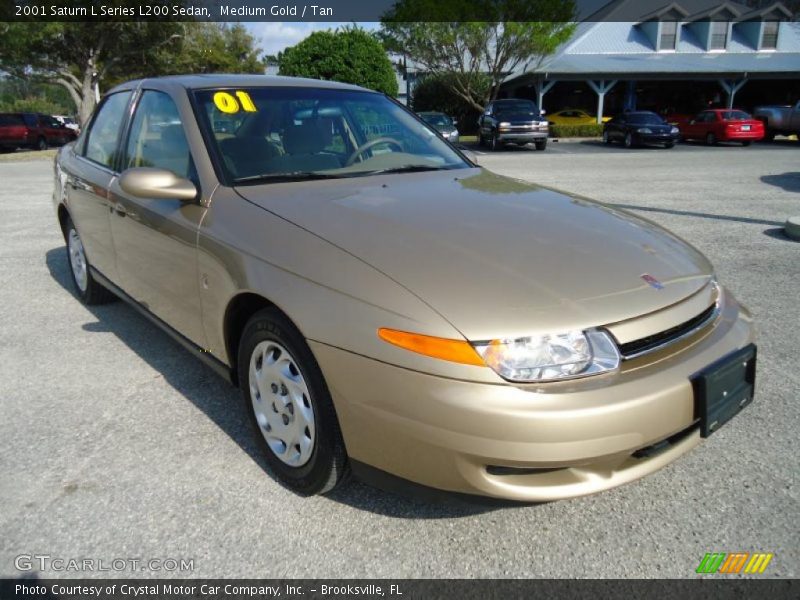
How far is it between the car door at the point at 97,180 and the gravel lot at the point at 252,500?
598 mm

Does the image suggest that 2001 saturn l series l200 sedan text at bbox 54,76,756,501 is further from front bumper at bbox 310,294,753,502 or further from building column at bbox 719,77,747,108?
building column at bbox 719,77,747,108

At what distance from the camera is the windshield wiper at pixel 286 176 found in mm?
2756

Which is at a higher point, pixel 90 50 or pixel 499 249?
pixel 90 50

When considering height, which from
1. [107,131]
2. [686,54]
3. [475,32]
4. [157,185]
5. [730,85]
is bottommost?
[157,185]

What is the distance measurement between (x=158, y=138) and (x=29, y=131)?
2848cm

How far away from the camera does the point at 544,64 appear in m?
33.5

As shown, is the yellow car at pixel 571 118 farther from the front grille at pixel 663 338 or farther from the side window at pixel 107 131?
the front grille at pixel 663 338

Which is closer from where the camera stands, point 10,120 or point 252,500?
point 252,500

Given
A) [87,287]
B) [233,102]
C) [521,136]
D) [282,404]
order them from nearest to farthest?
[282,404], [233,102], [87,287], [521,136]

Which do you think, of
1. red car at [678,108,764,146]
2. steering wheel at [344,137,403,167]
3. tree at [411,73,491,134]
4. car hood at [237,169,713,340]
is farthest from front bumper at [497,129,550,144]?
car hood at [237,169,713,340]

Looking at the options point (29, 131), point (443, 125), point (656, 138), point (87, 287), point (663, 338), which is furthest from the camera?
point (29, 131)

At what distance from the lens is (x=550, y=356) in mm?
1853

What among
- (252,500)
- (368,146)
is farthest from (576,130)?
(252,500)

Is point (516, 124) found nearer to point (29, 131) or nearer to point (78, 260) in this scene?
point (78, 260)
